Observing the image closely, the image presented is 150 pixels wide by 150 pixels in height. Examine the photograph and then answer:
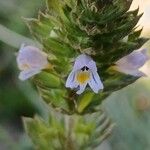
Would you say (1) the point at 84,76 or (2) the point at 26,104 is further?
(2) the point at 26,104

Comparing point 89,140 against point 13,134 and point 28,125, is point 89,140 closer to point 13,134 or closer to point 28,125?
point 28,125

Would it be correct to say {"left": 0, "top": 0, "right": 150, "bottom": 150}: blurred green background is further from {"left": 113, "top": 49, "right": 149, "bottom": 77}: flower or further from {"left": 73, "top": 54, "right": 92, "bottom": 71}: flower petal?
{"left": 73, "top": 54, "right": 92, "bottom": 71}: flower petal

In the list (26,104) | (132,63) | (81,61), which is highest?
(81,61)

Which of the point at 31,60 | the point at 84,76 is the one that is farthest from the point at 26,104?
the point at 84,76

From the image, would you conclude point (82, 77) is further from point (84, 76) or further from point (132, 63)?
point (132, 63)

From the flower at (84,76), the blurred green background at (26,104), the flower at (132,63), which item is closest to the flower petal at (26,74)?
the flower at (84,76)

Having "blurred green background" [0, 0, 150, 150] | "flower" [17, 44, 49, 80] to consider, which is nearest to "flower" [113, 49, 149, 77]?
"flower" [17, 44, 49, 80]
